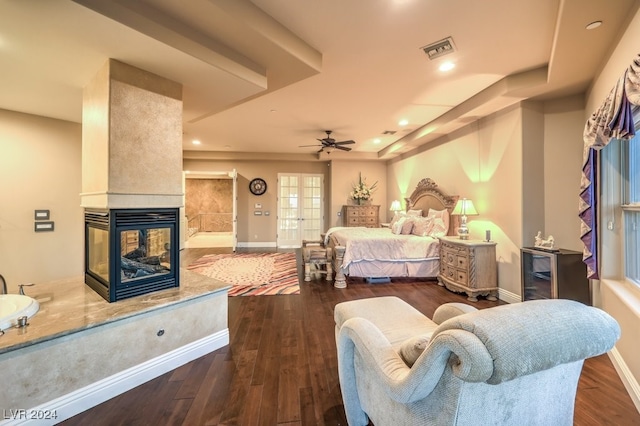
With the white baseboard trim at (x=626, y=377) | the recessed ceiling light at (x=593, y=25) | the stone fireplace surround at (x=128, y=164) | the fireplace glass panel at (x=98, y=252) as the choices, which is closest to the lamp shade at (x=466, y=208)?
the white baseboard trim at (x=626, y=377)

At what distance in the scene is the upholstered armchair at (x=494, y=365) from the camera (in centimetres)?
86

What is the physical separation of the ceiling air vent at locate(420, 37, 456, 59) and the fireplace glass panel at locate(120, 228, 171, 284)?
122 inches

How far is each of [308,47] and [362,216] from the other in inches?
226

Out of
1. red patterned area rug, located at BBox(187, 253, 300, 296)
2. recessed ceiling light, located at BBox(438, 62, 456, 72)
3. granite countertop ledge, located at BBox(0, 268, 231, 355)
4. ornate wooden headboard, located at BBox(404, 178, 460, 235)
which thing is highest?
recessed ceiling light, located at BBox(438, 62, 456, 72)

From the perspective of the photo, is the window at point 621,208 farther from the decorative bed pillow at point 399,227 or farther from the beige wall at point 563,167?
the decorative bed pillow at point 399,227

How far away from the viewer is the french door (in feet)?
27.7

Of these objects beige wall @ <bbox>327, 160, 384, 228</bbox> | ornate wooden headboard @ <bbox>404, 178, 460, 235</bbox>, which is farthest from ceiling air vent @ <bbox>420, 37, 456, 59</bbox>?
beige wall @ <bbox>327, 160, 384, 228</bbox>

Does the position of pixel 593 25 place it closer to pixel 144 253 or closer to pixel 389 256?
pixel 389 256

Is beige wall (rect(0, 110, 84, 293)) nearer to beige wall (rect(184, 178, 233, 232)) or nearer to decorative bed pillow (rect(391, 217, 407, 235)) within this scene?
decorative bed pillow (rect(391, 217, 407, 235))

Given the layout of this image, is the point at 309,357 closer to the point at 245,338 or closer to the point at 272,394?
the point at 272,394

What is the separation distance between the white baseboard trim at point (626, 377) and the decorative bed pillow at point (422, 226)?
2.92 meters

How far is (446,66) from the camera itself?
9.84 ft

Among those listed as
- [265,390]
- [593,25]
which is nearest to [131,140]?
[265,390]

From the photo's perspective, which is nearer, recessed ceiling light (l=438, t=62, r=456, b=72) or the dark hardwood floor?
the dark hardwood floor
